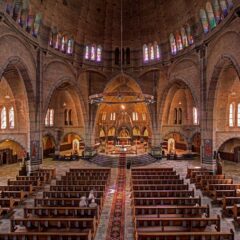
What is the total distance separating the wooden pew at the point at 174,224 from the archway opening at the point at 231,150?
22462 mm

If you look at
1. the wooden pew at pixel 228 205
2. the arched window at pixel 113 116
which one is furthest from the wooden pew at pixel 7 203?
the arched window at pixel 113 116

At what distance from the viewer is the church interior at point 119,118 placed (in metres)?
11.9

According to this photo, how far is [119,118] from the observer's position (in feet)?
150

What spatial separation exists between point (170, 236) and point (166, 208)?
9.32 ft

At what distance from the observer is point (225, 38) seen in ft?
67.9

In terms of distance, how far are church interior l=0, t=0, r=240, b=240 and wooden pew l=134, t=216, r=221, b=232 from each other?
0.15 ft

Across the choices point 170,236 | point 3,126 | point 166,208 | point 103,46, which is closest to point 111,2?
point 103,46

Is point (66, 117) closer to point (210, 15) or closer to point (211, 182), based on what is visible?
point (210, 15)

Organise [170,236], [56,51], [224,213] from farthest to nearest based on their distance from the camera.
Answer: [56,51] → [224,213] → [170,236]

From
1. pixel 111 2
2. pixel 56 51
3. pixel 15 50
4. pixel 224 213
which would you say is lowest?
pixel 224 213

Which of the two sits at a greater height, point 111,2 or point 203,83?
point 111,2

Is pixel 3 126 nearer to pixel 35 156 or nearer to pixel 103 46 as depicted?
pixel 35 156

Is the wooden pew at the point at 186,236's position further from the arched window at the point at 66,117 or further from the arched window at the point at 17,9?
the arched window at the point at 66,117

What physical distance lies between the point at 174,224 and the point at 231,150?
24.4 metres
